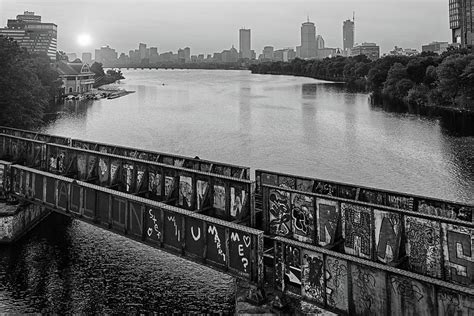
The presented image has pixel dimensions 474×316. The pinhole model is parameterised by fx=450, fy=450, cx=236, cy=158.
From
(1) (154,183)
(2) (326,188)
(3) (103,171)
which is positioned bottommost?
(2) (326,188)

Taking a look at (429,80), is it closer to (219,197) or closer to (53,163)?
(53,163)

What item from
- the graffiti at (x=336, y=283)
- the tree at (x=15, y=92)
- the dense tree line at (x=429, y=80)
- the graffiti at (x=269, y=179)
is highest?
the dense tree line at (x=429, y=80)

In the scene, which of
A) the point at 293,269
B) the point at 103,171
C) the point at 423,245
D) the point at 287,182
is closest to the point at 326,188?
the point at 287,182

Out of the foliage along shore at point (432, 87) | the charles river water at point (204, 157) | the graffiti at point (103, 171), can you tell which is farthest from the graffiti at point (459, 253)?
the foliage along shore at point (432, 87)

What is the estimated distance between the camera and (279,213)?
23109 mm

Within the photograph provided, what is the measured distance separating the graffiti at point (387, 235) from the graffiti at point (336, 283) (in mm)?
3363

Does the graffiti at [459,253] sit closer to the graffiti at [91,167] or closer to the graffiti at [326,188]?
the graffiti at [326,188]

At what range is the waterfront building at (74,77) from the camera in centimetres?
15750

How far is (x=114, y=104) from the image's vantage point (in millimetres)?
132125

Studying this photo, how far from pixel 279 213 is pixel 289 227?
875mm

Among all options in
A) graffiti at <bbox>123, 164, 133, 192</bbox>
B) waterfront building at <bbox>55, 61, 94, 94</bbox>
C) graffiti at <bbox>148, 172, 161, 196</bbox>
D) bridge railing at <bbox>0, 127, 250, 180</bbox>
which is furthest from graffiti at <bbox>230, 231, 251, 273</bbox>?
waterfront building at <bbox>55, 61, 94, 94</bbox>

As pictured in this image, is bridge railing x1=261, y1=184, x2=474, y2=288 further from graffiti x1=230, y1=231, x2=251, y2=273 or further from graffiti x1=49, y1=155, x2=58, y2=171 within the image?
graffiti x1=49, y1=155, x2=58, y2=171

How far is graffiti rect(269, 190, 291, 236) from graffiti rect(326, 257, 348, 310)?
5707mm

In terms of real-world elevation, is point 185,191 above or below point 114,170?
below
